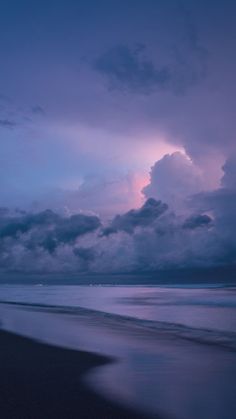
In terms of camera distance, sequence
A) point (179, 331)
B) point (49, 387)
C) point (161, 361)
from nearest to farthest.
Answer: point (49, 387) < point (161, 361) < point (179, 331)

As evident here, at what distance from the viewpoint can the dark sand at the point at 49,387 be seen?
35.8 ft

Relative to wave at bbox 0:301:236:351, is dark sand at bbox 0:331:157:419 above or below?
below

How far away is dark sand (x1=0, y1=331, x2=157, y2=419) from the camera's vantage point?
10922 millimetres

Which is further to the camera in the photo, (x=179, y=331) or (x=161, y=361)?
(x=179, y=331)

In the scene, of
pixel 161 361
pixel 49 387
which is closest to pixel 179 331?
pixel 161 361

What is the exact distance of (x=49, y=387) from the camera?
13281mm

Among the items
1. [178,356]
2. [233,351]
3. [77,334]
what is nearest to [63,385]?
[178,356]

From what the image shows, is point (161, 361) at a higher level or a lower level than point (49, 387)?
higher

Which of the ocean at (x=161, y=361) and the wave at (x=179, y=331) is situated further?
the wave at (x=179, y=331)

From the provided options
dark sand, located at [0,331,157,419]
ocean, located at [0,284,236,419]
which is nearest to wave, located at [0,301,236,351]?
ocean, located at [0,284,236,419]

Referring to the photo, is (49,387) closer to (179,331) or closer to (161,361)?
(161,361)

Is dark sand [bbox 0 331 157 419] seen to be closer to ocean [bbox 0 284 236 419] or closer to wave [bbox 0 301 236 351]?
ocean [bbox 0 284 236 419]

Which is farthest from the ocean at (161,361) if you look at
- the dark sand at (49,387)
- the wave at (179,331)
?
the dark sand at (49,387)

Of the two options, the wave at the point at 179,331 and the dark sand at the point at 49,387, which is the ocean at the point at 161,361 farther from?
the dark sand at the point at 49,387
